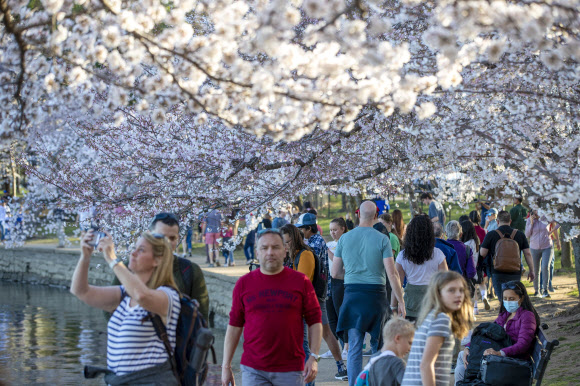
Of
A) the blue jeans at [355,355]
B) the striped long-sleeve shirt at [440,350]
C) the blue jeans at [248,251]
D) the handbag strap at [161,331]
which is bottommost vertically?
the blue jeans at [355,355]

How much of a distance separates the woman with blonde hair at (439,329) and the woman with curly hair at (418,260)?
8.59 feet

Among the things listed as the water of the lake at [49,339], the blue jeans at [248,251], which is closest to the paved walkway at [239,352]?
the water of the lake at [49,339]

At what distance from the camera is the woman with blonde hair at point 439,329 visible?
4.84 metres

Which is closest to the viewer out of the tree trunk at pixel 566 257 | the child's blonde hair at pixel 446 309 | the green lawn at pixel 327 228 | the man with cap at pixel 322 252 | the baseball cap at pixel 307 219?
the child's blonde hair at pixel 446 309

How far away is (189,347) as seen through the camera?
4562mm

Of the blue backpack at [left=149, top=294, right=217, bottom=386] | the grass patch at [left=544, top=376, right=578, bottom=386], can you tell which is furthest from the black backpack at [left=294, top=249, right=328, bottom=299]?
the blue backpack at [left=149, top=294, right=217, bottom=386]

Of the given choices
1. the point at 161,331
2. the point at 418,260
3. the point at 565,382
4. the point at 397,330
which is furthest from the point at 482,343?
the point at 161,331

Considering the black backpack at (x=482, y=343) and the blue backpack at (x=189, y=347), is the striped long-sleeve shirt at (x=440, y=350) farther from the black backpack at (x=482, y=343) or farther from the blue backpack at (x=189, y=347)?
the black backpack at (x=482, y=343)

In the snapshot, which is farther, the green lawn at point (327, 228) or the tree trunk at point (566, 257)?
the green lawn at point (327, 228)

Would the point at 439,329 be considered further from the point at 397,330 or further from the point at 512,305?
the point at 512,305

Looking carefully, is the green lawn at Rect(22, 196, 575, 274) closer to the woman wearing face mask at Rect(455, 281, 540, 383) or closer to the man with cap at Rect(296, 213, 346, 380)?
the man with cap at Rect(296, 213, 346, 380)

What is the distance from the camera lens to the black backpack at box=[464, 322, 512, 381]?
6883 millimetres

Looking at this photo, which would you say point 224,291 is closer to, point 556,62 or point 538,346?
point 538,346

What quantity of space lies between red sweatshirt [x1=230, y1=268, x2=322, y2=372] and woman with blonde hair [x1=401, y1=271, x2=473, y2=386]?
86 cm
